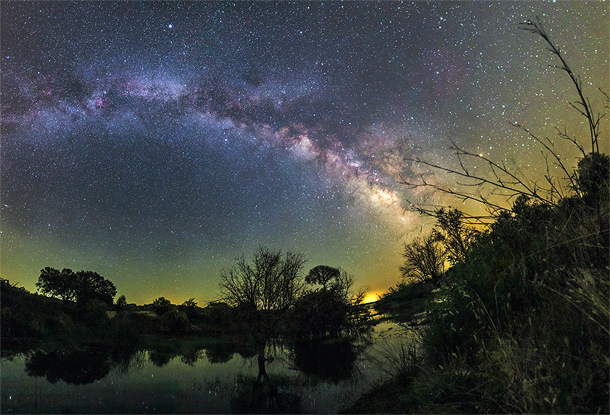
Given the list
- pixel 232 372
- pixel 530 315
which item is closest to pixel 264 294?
pixel 232 372

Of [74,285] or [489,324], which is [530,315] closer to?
[489,324]

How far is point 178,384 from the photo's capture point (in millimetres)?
13258

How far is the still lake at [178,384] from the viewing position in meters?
9.85

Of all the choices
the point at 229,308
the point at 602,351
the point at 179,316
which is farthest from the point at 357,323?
the point at 602,351

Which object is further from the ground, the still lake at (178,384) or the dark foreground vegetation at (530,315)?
the dark foreground vegetation at (530,315)

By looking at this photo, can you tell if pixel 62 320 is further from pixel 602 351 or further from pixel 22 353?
pixel 602 351

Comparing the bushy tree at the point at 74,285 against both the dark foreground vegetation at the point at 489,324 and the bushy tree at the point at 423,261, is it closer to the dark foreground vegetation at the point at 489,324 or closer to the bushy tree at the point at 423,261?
the dark foreground vegetation at the point at 489,324

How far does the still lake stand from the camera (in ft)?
32.3

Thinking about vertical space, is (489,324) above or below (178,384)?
above

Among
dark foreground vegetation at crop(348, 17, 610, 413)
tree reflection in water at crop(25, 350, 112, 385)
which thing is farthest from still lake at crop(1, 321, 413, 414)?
dark foreground vegetation at crop(348, 17, 610, 413)

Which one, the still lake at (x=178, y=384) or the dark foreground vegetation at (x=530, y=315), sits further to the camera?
the still lake at (x=178, y=384)

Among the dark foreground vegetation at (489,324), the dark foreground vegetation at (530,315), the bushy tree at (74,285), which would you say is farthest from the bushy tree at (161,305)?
the dark foreground vegetation at (530,315)

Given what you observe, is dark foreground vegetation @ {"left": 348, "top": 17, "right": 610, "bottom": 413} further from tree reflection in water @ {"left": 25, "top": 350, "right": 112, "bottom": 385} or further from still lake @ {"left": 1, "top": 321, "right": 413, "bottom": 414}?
tree reflection in water @ {"left": 25, "top": 350, "right": 112, "bottom": 385}

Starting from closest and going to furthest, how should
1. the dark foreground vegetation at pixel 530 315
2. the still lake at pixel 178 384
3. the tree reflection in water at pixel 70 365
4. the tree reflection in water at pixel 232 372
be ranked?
1. the dark foreground vegetation at pixel 530 315
2. the still lake at pixel 178 384
3. the tree reflection in water at pixel 232 372
4. the tree reflection in water at pixel 70 365
